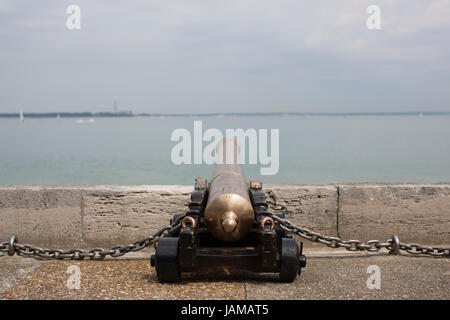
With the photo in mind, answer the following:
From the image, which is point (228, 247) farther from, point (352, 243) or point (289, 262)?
point (352, 243)

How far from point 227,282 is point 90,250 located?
1.25 metres

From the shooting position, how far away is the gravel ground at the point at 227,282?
3.63 metres

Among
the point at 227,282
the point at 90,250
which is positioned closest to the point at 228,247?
the point at 227,282

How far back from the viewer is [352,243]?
4070 mm

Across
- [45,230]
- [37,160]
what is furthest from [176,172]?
[45,230]

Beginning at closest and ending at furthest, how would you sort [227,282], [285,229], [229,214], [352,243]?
1. [229,214]
2. [227,282]
3. [352,243]
4. [285,229]

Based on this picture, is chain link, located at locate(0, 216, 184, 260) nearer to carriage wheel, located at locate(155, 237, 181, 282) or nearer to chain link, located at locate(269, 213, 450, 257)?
carriage wheel, located at locate(155, 237, 181, 282)

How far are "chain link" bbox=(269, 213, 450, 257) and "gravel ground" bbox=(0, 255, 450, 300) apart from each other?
17 centimetres

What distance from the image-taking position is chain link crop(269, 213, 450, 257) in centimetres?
408

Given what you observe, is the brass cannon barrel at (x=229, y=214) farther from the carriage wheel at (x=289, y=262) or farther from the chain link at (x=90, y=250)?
the chain link at (x=90, y=250)

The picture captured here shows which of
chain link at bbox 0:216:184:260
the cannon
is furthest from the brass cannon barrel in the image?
chain link at bbox 0:216:184:260

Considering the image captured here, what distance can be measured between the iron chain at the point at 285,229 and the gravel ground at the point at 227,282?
0.12m

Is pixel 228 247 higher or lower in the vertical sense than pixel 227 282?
higher

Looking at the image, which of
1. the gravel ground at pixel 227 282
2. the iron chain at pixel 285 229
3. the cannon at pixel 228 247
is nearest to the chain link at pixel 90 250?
the iron chain at pixel 285 229
